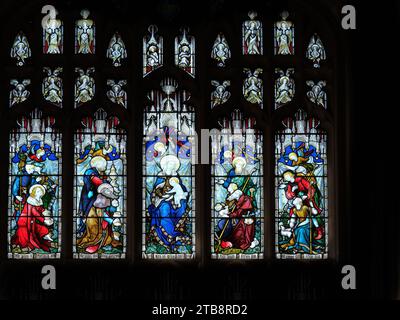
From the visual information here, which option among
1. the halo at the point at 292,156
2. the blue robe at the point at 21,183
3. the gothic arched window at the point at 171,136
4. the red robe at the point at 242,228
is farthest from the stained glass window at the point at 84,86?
the halo at the point at 292,156

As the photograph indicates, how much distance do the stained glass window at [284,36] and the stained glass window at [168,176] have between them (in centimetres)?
140

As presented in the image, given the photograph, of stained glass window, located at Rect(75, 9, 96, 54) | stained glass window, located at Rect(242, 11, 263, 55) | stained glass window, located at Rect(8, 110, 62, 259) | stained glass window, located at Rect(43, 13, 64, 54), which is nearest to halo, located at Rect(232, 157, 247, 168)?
stained glass window, located at Rect(242, 11, 263, 55)

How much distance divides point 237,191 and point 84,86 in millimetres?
2465

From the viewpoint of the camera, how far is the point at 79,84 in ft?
46.8

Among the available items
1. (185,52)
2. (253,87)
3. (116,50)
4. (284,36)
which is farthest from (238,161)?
(116,50)

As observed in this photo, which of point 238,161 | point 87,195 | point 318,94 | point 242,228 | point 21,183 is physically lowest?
point 242,228

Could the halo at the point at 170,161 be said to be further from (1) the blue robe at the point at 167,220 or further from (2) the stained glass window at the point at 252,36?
(2) the stained glass window at the point at 252,36

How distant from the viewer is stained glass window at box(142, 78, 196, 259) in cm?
1394

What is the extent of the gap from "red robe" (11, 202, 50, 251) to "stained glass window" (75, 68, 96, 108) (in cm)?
152

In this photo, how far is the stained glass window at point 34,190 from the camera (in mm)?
13891

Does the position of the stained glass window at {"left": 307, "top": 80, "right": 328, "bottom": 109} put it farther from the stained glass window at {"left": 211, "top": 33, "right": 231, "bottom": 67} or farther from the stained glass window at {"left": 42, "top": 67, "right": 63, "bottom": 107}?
the stained glass window at {"left": 42, "top": 67, "right": 63, "bottom": 107}

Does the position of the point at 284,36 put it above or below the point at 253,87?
above

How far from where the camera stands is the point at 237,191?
46.1 feet

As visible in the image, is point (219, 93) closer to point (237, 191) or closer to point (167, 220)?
point (237, 191)
